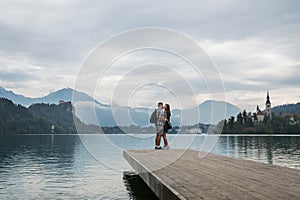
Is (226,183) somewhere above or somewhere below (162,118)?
below

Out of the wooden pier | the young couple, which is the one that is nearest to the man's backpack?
the young couple

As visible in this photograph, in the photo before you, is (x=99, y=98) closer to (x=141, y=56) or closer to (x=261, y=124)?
(x=141, y=56)

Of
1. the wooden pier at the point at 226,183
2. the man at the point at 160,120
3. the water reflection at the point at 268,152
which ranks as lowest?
the water reflection at the point at 268,152

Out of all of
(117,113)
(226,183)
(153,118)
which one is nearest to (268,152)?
(153,118)

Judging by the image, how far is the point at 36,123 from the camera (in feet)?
648

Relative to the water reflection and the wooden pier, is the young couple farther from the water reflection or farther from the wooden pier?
the water reflection

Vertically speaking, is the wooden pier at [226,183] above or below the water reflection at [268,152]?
above

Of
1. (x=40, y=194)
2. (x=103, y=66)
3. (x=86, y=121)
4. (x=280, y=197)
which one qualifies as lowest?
(x=40, y=194)

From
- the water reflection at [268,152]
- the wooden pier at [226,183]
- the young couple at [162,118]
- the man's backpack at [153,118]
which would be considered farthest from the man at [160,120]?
the water reflection at [268,152]

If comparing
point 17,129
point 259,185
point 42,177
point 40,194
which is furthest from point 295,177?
point 17,129

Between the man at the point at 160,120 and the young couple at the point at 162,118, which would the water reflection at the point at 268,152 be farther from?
the man at the point at 160,120

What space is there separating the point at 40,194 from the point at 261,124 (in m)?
166

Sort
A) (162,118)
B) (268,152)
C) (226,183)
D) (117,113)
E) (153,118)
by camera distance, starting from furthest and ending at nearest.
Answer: (268,152)
(153,118)
(162,118)
(117,113)
(226,183)

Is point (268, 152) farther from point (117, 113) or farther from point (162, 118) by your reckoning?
point (117, 113)
